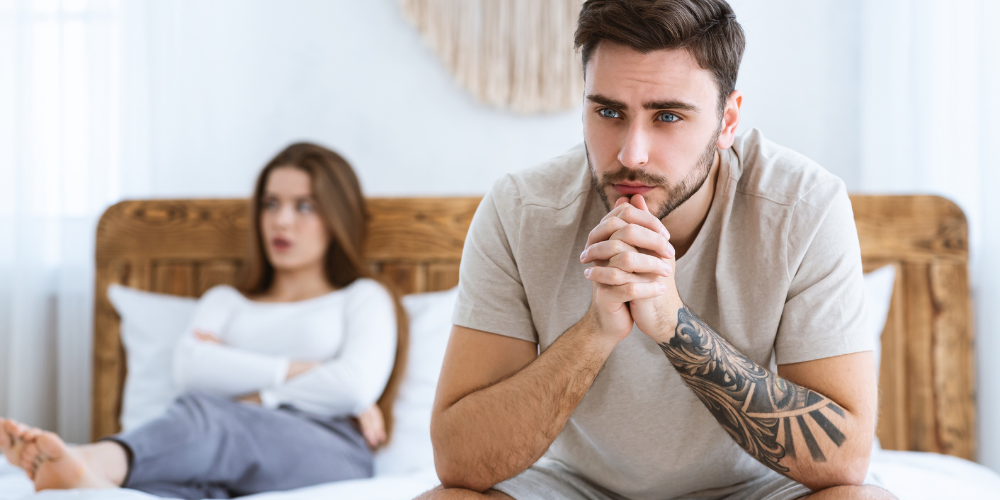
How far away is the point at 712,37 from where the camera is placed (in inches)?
37.4

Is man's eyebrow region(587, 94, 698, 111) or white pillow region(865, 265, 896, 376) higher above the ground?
man's eyebrow region(587, 94, 698, 111)

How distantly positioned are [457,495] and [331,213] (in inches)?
38.7

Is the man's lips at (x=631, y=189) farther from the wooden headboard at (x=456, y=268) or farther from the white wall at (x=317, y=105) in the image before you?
the white wall at (x=317, y=105)

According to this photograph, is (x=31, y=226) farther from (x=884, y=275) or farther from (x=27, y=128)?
(x=884, y=275)

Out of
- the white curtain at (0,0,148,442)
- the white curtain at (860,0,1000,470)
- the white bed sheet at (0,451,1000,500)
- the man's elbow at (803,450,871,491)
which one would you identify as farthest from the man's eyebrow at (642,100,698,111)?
the white curtain at (0,0,148,442)

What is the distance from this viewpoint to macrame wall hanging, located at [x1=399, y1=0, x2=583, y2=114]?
1.90 metres

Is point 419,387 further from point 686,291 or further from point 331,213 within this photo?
point 686,291

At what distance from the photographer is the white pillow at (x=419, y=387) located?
5.10 ft

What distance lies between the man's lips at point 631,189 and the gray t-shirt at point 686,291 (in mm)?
114

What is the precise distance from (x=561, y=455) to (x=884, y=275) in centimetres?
96

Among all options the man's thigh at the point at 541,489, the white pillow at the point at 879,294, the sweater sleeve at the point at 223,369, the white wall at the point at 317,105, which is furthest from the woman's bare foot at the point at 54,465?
the white pillow at the point at 879,294

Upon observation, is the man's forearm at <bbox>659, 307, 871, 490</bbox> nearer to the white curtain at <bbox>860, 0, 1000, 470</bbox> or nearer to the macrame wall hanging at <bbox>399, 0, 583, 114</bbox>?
the white curtain at <bbox>860, 0, 1000, 470</bbox>

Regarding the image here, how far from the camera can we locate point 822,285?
3.17ft

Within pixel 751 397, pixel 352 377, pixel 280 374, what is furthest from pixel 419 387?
pixel 751 397
